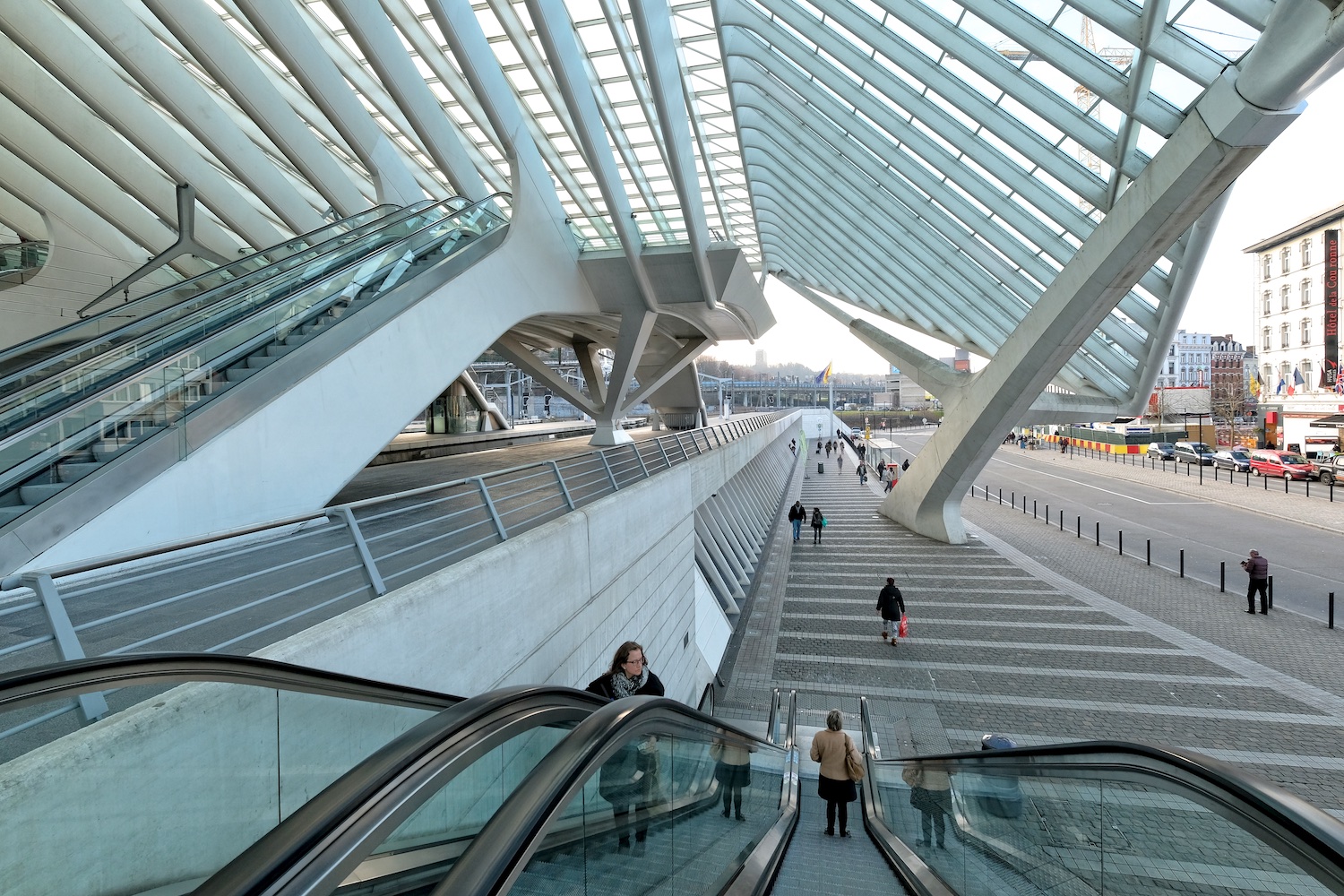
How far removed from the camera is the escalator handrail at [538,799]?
143cm

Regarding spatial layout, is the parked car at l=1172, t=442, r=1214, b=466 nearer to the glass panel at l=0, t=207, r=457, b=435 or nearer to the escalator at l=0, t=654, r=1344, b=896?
the glass panel at l=0, t=207, r=457, b=435

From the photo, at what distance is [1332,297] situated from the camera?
41938 millimetres

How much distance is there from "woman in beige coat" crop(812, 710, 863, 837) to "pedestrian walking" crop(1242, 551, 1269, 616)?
408 inches

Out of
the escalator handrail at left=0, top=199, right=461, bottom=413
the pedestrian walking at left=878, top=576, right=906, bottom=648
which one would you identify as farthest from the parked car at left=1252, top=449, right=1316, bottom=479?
the escalator handrail at left=0, top=199, right=461, bottom=413

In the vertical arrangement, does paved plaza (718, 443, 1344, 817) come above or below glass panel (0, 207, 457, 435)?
below

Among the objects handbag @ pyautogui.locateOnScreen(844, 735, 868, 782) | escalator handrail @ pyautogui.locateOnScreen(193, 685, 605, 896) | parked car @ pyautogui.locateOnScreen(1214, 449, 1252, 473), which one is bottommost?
handbag @ pyautogui.locateOnScreen(844, 735, 868, 782)

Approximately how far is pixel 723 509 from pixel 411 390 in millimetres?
11791

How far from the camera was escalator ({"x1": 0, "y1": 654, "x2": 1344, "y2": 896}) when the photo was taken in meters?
1.50

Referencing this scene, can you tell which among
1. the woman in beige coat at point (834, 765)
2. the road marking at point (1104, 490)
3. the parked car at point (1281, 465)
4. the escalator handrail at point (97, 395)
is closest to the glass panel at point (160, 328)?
the escalator handrail at point (97, 395)

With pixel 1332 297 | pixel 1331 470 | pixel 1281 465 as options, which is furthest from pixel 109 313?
pixel 1332 297

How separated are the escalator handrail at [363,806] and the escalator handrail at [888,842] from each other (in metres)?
3.37

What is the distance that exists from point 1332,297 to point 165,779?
58038mm

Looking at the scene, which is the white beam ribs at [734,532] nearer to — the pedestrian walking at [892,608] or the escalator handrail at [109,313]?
the pedestrian walking at [892,608]

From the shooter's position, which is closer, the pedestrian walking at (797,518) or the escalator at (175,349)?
the escalator at (175,349)
